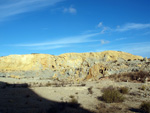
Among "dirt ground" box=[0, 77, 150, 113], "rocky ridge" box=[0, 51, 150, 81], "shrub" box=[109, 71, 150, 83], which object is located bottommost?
"dirt ground" box=[0, 77, 150, 113]

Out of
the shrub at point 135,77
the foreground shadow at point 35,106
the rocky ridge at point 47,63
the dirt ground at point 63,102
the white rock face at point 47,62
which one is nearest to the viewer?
the foreground shadow at point 35,106

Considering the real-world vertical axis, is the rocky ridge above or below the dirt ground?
above

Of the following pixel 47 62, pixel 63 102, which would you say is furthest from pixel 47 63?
pixel 63 102

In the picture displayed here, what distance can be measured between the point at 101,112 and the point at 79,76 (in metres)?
24.8

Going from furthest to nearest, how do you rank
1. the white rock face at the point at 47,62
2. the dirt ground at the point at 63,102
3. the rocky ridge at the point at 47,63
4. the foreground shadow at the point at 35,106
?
the white rock face at the point at 47,62 → the rocky ridge at the point at 47,63 → the dirt ground at the point at 63,102 → the foreground shadow at the point at 35,106

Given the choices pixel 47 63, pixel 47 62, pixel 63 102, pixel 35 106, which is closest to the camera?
pixel 35 106

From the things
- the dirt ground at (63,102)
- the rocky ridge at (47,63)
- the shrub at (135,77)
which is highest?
the rocky ridge at (47,63)

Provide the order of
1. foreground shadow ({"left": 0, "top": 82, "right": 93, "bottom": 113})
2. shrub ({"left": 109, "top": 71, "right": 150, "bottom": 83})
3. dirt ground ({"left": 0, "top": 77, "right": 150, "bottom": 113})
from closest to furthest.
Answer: foreground shadow ({"left": 0, "top": 82, "right": 93, "bottom": 113})
dirt ground ({"left": 0, "top": 77, "right": 150, "bottom": 113})
shrub ({"left": 109, "top": 71, "right": 150, "bottom": 83})

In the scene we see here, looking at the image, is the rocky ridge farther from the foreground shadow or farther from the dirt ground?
the foreground shadow

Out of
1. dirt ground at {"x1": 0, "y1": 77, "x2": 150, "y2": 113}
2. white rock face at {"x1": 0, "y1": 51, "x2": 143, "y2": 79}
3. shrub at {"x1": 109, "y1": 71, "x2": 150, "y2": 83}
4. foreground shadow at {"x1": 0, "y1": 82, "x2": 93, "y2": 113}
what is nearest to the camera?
foreground shadow at {"x1": 0, "y1": 82, "x2": 93, "y2": 113}

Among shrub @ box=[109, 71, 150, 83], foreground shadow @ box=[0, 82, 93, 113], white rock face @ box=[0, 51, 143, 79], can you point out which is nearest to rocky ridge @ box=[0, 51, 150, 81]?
white rock face @ box=[0, 51, 143, 79]

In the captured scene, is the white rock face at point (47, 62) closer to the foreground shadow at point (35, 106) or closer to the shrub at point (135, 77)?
the shrub at point (135, 77)

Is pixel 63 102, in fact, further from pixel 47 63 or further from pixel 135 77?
pixel 47 63

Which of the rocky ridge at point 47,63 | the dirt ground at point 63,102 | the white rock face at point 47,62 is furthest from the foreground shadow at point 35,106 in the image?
the white rock face at point 47,62
